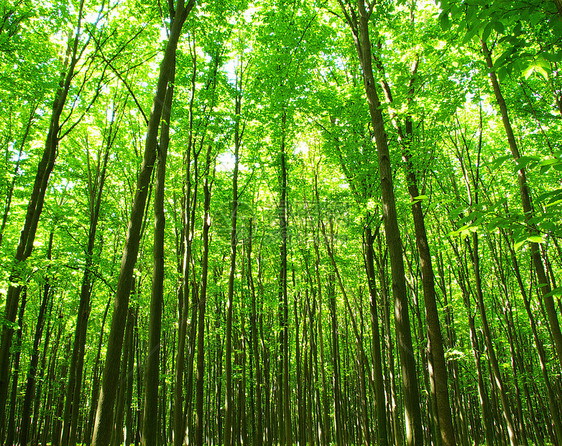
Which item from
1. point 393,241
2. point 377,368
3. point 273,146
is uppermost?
point 273,146

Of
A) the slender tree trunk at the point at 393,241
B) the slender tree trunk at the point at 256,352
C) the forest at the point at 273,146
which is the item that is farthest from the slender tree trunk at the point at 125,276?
the slender tree trunk at the point at 256,352

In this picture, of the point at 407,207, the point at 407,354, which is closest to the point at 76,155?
the point at 407,207

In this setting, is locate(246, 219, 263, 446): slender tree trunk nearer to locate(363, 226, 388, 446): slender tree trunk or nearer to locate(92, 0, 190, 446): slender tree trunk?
locate(363, 226, 388, 446): slender tree trunk

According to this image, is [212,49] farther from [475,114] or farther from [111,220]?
[475,114]

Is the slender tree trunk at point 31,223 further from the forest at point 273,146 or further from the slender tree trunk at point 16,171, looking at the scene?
the slender tree trunk at point 16,171

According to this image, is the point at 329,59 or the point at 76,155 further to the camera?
the point at 76,155

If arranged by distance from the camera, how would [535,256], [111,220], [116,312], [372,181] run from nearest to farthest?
1. [116,312]
2. [535,256]
3. [372,181]
4. [111,220]

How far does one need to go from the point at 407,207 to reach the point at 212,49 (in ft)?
26.4

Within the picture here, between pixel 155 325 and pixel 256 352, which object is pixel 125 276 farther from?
pixel 256 352

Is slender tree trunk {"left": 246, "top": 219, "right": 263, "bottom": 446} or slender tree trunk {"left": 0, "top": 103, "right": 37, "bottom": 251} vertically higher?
slender tree trunk {"left": 0, "top": 103, "right": 37, "bottom": 251}

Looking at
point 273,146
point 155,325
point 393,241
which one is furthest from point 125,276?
point 273,146

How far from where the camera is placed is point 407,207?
11.5 meters

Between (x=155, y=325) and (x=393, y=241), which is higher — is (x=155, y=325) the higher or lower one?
the lower one

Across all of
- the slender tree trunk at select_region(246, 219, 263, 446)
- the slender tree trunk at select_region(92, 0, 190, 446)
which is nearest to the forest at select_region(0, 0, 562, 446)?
the slender tree trunk at select_region(92, 0, 190, 446)
